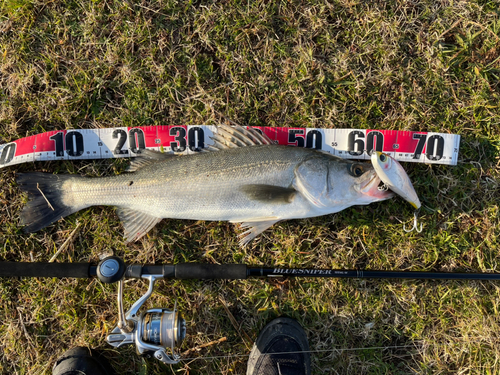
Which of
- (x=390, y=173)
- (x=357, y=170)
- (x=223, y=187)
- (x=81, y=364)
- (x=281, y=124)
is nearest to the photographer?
(x=390, y=173)

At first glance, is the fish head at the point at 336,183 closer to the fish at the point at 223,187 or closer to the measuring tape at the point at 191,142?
the fish at the point at 223,187

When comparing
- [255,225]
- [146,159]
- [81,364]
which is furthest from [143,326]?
[146,159]

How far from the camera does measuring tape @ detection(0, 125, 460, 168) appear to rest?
3.21 meters

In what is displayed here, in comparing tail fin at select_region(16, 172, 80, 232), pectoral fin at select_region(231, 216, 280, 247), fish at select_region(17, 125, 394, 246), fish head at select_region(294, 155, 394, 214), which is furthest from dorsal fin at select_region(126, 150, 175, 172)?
fish head at select_region(294, 155, 394, 214)

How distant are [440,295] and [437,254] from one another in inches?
15.8

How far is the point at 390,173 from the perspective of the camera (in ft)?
8.96

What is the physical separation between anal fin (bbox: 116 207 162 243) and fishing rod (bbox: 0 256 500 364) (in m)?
0.40

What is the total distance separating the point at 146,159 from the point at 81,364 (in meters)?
1.98

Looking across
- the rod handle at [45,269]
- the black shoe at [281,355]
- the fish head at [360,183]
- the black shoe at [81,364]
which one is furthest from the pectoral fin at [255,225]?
the black shoe at [81,364]

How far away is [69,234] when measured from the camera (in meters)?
3.34

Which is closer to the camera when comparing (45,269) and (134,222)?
(45,269)

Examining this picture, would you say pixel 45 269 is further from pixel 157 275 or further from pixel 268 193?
pixel 268 193

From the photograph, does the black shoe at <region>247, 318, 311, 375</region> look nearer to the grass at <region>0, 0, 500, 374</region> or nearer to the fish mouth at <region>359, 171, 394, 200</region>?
the grass at <region>0, 0, 500, 374</region>

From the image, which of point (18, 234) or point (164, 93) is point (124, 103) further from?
point (18, 234)
